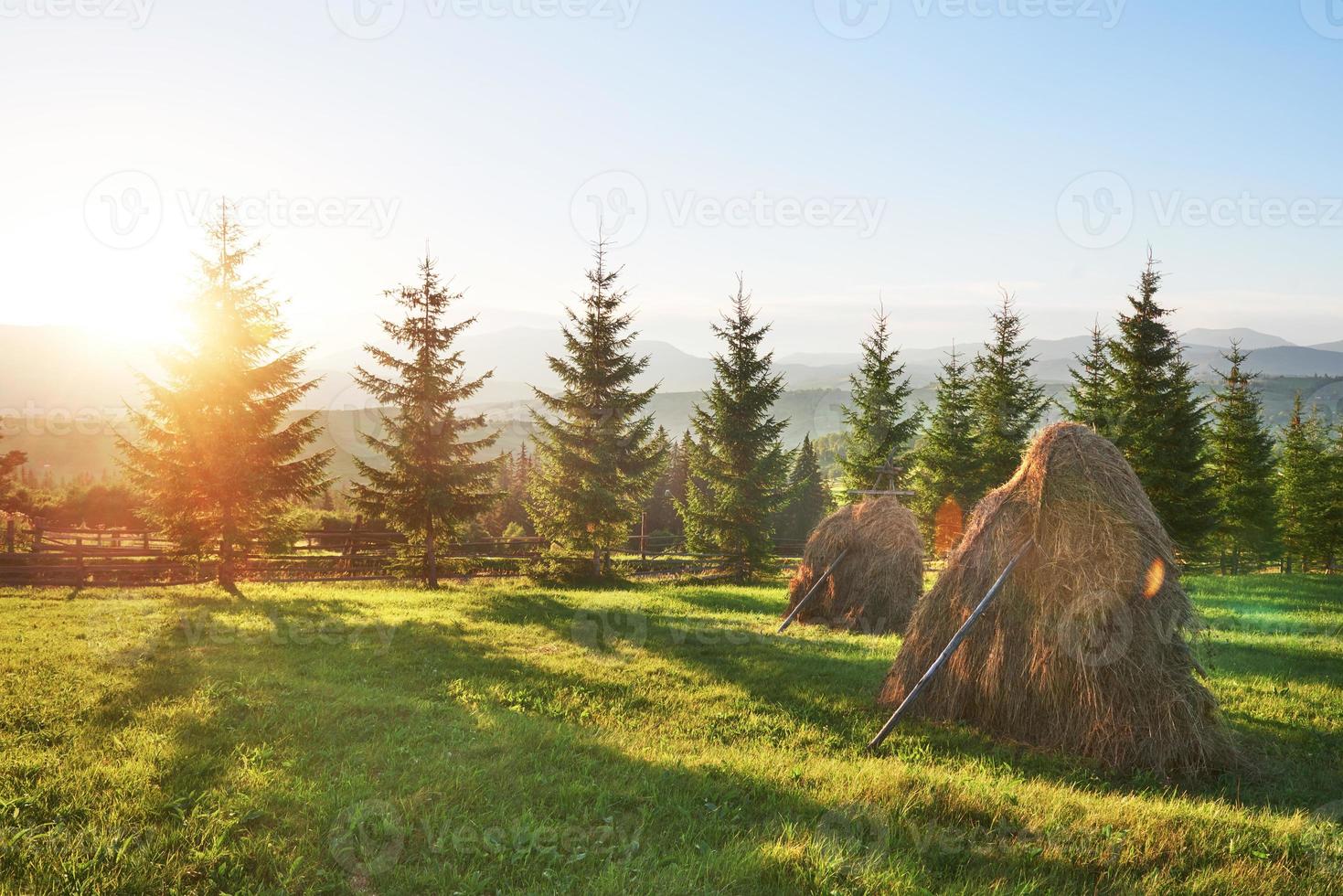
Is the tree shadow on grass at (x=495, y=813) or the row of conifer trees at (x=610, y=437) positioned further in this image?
the row of conifer trees at (x=610, y=437)

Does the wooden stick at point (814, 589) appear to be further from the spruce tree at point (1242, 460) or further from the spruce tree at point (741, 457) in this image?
the spruce tree at point (1242, 460)

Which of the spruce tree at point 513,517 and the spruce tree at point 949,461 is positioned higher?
the spruce tree at point 949,461

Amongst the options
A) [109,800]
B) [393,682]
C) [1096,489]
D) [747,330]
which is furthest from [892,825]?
[747,330]

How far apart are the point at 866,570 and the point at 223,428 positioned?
1760cm

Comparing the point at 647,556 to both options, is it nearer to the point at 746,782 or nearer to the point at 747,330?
the point at 747,330

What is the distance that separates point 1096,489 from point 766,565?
61.6 ft

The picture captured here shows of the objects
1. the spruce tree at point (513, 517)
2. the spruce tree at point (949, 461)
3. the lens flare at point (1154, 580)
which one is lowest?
the spruce tree at point (513, 517)

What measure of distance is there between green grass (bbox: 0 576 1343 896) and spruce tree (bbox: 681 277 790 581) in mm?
13719

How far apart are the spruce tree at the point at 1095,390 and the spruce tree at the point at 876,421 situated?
658cm

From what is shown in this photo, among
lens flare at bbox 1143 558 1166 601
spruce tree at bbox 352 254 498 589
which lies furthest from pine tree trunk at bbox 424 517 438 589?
lens flare at bbox 1143 558 1166 601

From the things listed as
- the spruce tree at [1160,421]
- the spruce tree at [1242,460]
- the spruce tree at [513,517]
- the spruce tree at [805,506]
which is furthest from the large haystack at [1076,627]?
the spruce tree at [805,506]

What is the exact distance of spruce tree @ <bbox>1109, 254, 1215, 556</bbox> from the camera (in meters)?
25.5

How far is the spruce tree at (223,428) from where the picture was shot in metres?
17.7

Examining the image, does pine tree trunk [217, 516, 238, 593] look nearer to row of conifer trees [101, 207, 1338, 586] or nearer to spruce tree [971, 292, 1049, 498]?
row of conifer trees [101, 207, 1338, 586]
